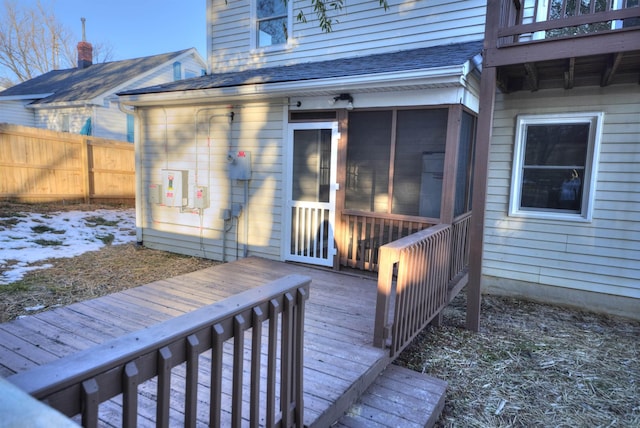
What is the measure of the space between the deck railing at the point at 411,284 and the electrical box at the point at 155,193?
15.5 ft

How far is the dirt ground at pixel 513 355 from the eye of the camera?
8.89ft

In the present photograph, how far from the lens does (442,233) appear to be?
12.0 ft

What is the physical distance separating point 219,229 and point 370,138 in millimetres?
2913

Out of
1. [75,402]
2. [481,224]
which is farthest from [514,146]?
[75,402]

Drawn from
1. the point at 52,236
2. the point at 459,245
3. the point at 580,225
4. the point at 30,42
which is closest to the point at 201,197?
the point at 52,236

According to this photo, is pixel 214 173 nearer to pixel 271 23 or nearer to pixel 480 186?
pixel 271 23

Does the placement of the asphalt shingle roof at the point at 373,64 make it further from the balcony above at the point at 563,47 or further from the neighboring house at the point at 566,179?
the neighboring house at the point at 566,179

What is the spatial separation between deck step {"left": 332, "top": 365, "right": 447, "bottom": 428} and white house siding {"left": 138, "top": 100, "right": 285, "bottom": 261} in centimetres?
312

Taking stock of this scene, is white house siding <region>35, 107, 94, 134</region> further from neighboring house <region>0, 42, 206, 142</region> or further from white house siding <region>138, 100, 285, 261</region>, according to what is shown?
white house siding <region>138, 100, 285, 261</region>

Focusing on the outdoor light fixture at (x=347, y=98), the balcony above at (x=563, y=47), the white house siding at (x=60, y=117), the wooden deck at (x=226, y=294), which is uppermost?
the white house siding at (x=60, y=117)

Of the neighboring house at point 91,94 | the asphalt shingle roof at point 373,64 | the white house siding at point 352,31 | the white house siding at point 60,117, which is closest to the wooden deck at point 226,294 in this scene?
the asphalt shingle roof at point 373,64

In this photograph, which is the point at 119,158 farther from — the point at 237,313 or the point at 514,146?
the point at 237,313

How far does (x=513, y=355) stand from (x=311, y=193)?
3037 millimetres

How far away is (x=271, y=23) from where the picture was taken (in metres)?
6.59
